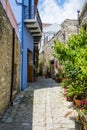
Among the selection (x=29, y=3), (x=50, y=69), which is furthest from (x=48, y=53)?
(x=29, y=3)

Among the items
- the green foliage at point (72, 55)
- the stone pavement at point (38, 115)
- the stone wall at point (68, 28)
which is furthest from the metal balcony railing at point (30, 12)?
the green foliage at point (72, 55)

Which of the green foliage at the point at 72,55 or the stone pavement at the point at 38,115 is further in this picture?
the green foliage at the point at 72,55

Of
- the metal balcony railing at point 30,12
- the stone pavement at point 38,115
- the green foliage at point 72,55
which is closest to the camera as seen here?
the stone pavement at point 38,115

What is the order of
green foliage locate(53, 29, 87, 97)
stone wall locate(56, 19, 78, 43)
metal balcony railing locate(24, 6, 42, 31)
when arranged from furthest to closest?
1. stone wall locate(56, 19, 78, 43)
2. metal balcony railing locate(24, 6, 42, 31)
3. green foliage locate(53, 29, 87, 97)

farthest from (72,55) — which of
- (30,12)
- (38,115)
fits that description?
(30,12)

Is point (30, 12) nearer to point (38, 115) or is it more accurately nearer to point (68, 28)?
point (68, 28)

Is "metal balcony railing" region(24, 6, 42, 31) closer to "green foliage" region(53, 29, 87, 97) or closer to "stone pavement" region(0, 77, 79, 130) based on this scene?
"stone pavement" region(0, 77, 79, 130)

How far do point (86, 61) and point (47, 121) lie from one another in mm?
2782

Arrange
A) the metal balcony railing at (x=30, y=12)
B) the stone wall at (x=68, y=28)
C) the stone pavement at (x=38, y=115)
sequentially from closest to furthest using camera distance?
the stone pavement at (x=38, y=115)
the metal balcony railing at (x=30, y=12)
the stone wall at (x=68, y=28)

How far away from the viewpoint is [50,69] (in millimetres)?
29953

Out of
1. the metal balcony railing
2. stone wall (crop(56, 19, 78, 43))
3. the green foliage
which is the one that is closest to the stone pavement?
the green foliage

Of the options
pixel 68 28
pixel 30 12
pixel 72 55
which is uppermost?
pixel 30 12

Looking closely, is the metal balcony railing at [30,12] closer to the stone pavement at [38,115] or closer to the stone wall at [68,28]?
the stone pavement at [38,115]

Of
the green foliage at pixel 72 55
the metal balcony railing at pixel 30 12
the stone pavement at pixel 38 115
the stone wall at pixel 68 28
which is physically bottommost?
the stone pavement at pixel 38 115
